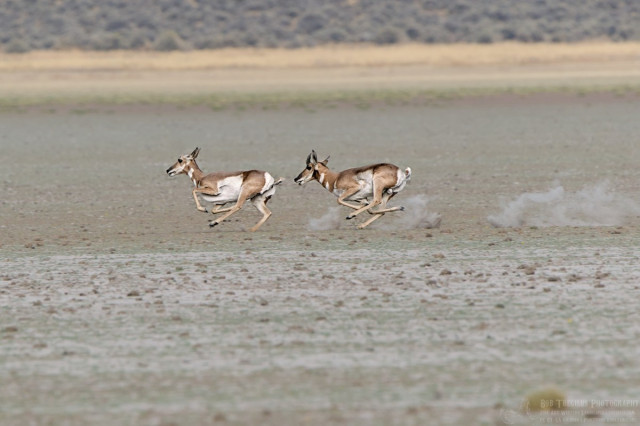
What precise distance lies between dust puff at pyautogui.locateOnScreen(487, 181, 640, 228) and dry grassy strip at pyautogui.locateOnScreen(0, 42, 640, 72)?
48986mm

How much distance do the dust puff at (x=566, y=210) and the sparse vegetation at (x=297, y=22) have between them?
6160 cm

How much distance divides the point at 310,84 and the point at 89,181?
32055mm

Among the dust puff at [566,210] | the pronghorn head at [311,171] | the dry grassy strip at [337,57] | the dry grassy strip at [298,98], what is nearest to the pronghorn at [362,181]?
the pronghorn head at [311,171]

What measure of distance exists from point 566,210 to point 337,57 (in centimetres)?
5663

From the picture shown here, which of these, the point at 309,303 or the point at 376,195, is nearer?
the point at 309,303

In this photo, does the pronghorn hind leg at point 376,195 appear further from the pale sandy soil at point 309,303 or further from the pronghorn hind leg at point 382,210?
the pale sandy soil at point 309,303

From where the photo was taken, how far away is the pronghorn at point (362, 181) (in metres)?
16.1

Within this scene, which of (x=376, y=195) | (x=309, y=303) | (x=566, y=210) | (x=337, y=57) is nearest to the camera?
(x=309, y=303)

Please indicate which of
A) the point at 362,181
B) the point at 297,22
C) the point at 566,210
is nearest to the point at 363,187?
the point at 362,181

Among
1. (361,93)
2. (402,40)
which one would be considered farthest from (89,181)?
(402,40)

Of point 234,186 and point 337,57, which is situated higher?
point 337,57

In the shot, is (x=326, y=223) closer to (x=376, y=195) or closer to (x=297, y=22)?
(x=376, y=195)

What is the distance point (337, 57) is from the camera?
7419 cm

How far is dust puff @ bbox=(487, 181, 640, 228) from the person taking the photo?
1723 centimetres
